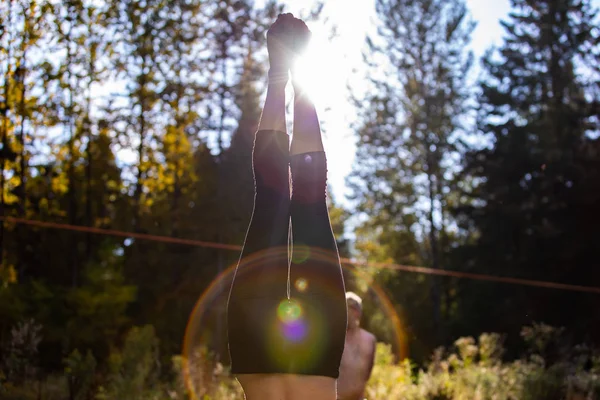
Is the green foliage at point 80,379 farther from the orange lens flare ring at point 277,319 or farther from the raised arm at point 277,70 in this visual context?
the raised arm at point 277,70

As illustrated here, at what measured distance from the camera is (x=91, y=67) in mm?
16625

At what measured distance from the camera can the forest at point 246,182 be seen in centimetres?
1543

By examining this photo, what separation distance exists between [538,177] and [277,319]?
18837 millimetres

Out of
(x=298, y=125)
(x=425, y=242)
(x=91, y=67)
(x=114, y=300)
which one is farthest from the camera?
(x=425, y=242)

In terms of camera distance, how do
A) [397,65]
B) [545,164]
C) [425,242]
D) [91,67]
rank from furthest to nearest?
[425,242] → [397,65] → [545,164] → [91,67]

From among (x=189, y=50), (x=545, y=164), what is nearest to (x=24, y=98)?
(x=189, y=50)

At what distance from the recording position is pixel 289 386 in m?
2.23

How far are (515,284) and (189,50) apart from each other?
11.2 m

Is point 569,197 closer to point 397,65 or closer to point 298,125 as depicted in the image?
point 397,65

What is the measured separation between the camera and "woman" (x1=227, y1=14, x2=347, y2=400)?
2223 mm

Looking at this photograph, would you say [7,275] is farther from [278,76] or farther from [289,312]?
[289,312]

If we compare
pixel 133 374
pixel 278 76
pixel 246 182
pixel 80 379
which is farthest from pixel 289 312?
pixel 246 182

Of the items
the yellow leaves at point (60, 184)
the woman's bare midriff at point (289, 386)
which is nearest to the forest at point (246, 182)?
the yellow leaves at point (60, 184)

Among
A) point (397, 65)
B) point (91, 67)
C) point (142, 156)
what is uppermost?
point (397, 65)
